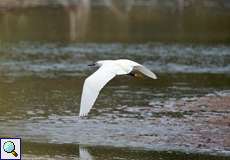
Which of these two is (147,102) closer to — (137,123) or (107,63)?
(137,123)

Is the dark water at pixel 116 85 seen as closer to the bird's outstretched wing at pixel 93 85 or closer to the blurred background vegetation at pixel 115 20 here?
the blurred background vegetation at pixel 115 20

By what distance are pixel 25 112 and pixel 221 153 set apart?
6.82m

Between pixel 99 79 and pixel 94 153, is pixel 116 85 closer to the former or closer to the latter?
pixel 94 153

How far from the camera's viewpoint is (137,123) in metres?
20.0

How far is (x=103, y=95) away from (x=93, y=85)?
10507mm

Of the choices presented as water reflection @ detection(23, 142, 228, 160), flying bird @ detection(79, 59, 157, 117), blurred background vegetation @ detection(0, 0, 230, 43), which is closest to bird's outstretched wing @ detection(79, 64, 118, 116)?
flying bird @ detection(79, 59, 157, 117)

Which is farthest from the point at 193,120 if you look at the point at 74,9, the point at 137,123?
the point at 74,9

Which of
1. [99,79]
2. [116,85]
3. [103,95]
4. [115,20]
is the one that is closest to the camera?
[99,79]

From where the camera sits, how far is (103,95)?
1019 inches

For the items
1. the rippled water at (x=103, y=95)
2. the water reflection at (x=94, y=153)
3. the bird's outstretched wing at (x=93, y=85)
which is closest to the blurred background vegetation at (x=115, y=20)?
the rippled water at (x=103, y=95)

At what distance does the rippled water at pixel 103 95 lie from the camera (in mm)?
17531

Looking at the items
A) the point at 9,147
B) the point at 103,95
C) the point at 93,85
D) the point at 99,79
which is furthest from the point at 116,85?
the point at 9,147

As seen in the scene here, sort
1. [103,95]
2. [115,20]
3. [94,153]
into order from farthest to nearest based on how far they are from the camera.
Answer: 1. [115,20]
2. [103,95]
3. [94,153]

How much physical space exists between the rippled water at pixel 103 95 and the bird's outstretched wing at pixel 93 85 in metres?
1.58
